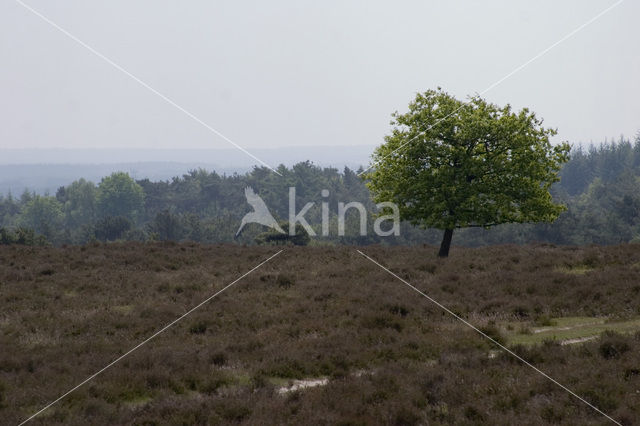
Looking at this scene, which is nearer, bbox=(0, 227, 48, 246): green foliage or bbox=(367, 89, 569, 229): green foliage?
bbox=(367, 89, 569, 229): green foliage

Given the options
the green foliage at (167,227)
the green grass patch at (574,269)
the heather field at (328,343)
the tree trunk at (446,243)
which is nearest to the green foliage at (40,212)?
the green foliage at (167,227)

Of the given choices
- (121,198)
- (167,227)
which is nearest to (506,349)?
(167,227)

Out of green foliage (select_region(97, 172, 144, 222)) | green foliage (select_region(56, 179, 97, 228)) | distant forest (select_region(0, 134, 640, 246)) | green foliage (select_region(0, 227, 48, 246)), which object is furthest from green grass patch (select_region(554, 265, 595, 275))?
green foliage (select_region(56, 179, 97, 228))

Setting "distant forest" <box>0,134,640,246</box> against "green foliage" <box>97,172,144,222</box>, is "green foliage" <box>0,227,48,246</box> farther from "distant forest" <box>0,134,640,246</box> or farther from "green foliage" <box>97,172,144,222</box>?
"green foliage" <box>97,172,144,222</box>

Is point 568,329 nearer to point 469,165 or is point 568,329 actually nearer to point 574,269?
point 574,269

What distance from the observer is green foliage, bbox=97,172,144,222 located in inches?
5782

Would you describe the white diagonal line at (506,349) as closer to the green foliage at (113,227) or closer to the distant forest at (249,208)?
the distant forest at (249,208)

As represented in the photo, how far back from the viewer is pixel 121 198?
14750 cm

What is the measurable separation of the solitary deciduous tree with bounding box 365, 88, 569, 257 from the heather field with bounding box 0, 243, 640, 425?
9.23ft

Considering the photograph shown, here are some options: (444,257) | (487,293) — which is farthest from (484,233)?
(487,293)

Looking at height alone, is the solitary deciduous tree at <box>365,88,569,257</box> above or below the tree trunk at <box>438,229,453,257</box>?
above

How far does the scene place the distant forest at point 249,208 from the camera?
9338 centimetres

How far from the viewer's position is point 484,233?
313 feet

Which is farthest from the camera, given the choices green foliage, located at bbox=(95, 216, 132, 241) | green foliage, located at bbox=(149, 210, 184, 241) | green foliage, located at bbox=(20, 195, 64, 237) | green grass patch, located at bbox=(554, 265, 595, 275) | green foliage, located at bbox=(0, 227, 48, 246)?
green foliage, located at bbox=(20, 195, 64, 237)
